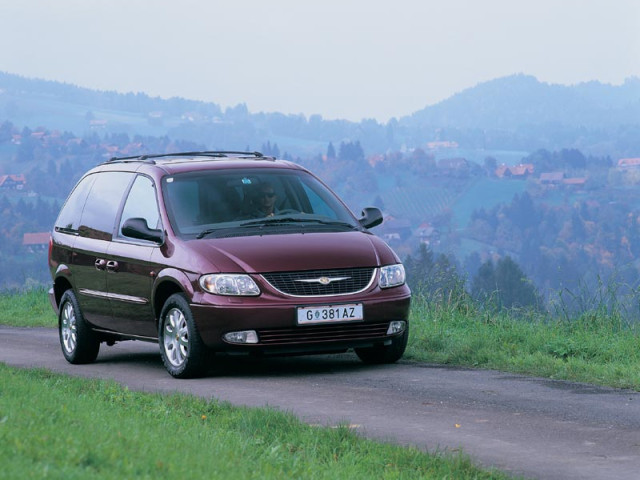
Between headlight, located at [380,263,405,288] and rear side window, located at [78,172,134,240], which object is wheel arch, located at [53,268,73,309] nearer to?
rear side window, located at [78,172,134,240]

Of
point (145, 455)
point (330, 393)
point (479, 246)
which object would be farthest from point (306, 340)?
point (479, 246)

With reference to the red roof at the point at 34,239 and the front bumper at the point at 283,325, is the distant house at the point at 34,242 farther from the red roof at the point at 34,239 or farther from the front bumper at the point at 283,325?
the front bumper at the point at 283,325

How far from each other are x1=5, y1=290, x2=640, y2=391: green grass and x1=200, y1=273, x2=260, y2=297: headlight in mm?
2230

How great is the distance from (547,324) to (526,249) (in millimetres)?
183484

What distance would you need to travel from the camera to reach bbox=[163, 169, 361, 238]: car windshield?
10891 millimetres

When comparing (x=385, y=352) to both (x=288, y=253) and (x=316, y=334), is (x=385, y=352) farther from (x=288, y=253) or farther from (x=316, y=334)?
(x=288, y=253)

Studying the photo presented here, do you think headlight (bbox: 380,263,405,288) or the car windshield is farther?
the car windshield

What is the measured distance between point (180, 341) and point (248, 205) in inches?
57.3

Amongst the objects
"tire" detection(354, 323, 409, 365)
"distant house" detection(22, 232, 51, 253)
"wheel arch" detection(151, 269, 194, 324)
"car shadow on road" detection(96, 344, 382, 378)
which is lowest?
"distant house" detection(22, 232, 51, 253)

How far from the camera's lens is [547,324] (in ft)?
42.7

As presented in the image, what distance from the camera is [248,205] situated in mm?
11211

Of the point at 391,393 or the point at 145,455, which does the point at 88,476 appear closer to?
the point at 145,455

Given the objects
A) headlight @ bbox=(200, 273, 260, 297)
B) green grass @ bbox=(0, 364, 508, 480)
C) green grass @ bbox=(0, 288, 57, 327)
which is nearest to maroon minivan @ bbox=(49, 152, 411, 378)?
headlight @ bbox=(200, 273, 260, 297)

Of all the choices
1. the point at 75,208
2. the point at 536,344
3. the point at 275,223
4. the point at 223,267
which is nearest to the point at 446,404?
the point at 223,267
